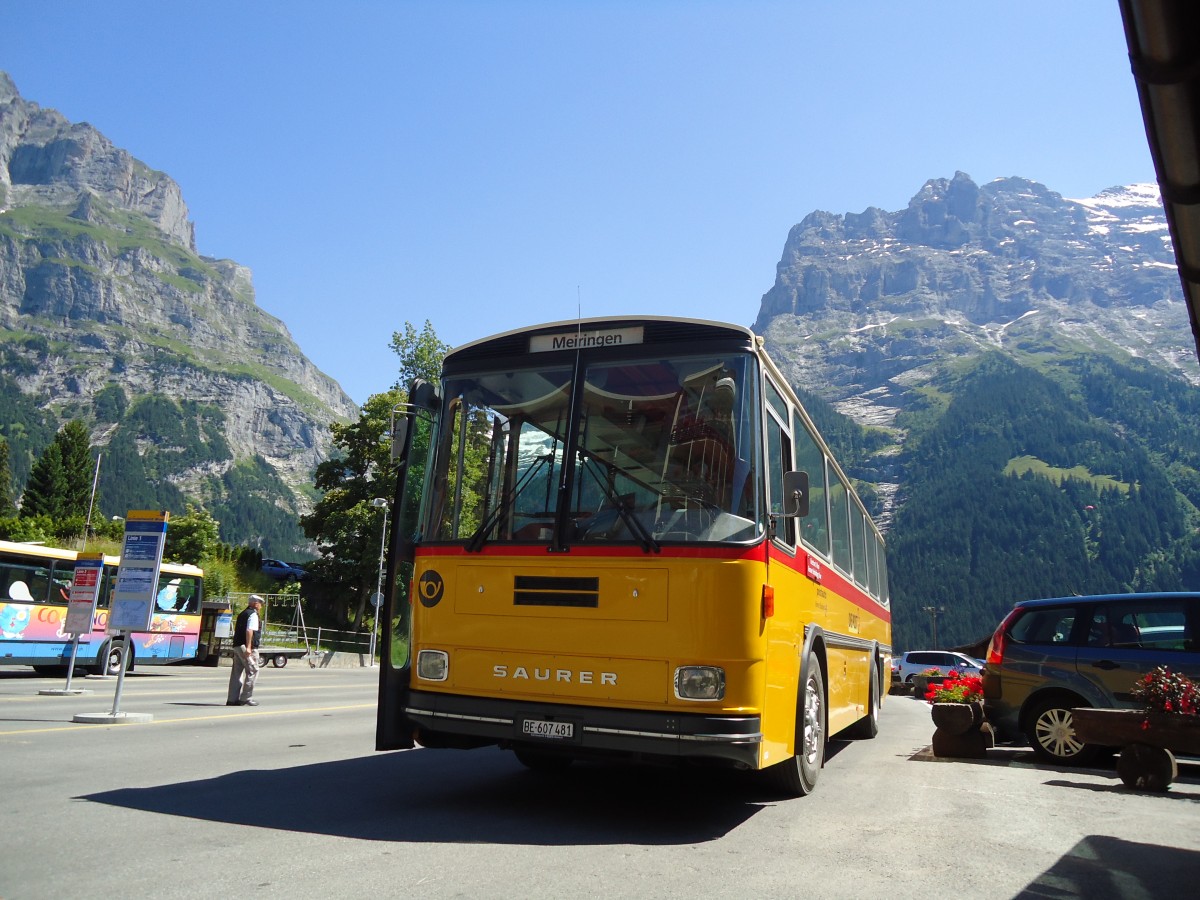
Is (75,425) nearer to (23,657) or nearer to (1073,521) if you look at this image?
(23,657)

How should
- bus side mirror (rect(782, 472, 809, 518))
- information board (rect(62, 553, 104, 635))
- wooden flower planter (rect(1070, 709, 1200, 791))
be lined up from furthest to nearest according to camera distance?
information board (rect(62, 553, 104, 635))
wooden flower planter (rect(1070, 709, 1200, 791))
bus side mirror (rect(782, 472, 809, 518))

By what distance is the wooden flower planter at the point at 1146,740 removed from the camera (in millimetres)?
8461

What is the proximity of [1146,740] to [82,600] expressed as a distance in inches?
642

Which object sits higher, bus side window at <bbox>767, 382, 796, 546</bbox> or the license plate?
bus side window at <bbox>767, 382, 796, 546</bbox>

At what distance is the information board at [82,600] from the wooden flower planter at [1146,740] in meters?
15.4

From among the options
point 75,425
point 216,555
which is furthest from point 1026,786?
point 75,425

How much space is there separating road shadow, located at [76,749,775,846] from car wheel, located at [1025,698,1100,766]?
431cm

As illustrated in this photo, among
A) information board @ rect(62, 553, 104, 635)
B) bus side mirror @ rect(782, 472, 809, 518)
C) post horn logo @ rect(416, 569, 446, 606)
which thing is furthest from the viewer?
information board @ rect(62, 553, 104, 635)

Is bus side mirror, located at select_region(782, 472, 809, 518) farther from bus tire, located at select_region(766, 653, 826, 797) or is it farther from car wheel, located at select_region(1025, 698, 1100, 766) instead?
car wheel, located at select_region(1025, 698, 1100, 766)

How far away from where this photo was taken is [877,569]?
53.1 feet

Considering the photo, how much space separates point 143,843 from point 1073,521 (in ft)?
578

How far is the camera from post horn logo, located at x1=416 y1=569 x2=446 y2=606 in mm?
6910

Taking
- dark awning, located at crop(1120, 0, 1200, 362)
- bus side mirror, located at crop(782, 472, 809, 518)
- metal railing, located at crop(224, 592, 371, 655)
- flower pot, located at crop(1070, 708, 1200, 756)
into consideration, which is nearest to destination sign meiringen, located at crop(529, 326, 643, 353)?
bus side mirror, located at crop(782, 472, 809, 518)

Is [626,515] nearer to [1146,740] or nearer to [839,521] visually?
[839,521]
